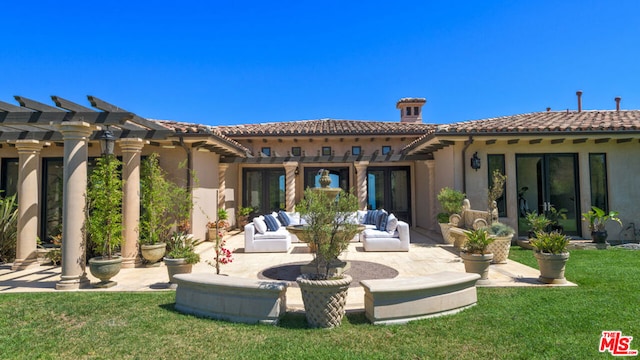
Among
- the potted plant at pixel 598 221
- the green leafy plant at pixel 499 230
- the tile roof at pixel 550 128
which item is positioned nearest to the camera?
the green leafy plant at pixel 499 230

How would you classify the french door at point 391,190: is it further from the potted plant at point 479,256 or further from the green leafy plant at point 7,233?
the green leafy plant at point 7,233

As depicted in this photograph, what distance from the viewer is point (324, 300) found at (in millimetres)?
4129

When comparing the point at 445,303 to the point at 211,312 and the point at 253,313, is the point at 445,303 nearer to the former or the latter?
the point at 253,313

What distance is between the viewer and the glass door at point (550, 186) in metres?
11.3

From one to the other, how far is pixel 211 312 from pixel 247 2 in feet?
29.0

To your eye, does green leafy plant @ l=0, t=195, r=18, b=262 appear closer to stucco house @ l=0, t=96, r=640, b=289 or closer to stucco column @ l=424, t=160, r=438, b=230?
stucco house @ l=0, t=96, r=640, b=289

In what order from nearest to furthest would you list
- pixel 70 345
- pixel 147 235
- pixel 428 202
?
pixel 70 345
pixel 147 235
pixel 428 202

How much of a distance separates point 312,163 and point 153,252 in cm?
927

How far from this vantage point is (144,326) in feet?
13.9

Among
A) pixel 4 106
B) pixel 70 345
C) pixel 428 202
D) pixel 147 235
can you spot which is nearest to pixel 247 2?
pixel 4 106

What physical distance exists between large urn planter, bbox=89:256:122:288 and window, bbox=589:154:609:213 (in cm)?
1421

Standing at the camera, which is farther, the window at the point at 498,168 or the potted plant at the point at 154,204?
the window at the point at 498,168

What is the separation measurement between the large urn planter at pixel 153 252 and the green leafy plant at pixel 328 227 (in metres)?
4.83

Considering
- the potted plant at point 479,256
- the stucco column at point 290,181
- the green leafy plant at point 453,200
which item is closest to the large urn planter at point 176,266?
the potted plant at point 479,256
